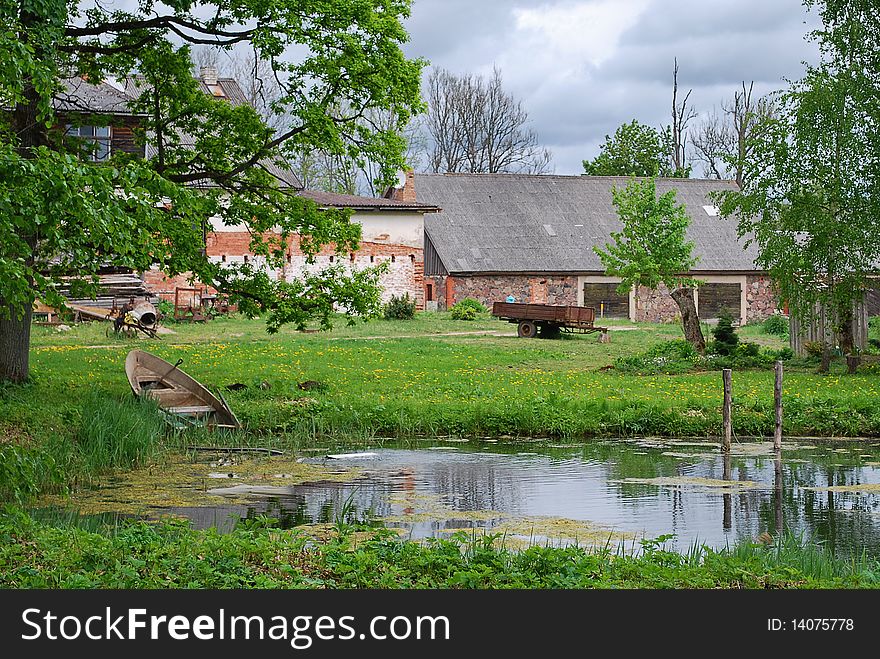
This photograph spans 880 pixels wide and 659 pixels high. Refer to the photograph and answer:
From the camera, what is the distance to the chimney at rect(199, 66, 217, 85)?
156 feet

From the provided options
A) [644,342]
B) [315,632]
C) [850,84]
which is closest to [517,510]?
[315,632]

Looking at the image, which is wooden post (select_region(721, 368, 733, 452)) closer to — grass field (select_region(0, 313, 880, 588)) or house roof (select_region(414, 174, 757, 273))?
grass field (select_region(0, 313, 880, 588))

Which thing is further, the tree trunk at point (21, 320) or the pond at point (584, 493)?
the tree trunk at point (21, 320)

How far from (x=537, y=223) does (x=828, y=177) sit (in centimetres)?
2807

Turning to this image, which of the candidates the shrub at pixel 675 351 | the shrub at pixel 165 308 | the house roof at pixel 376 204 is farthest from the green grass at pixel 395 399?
the house roof at pixel 376 204

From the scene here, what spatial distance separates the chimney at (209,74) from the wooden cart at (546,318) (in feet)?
66.0

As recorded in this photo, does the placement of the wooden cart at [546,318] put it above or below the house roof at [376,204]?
below

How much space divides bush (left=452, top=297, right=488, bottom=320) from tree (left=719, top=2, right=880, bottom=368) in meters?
18.8

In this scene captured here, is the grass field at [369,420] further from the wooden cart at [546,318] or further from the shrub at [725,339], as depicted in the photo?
the shrub at [725,339]

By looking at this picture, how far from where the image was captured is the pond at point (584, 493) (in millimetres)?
10555

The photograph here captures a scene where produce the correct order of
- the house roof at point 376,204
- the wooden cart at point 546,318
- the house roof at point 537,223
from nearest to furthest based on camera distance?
the wooden cart at point 546,318 < the house roof at point 376,204 < the house roof at point 537,223

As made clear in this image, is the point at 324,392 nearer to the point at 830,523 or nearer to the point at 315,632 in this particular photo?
the point at 830,523

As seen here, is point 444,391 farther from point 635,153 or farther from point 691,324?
point 635,153

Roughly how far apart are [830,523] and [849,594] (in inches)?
161
